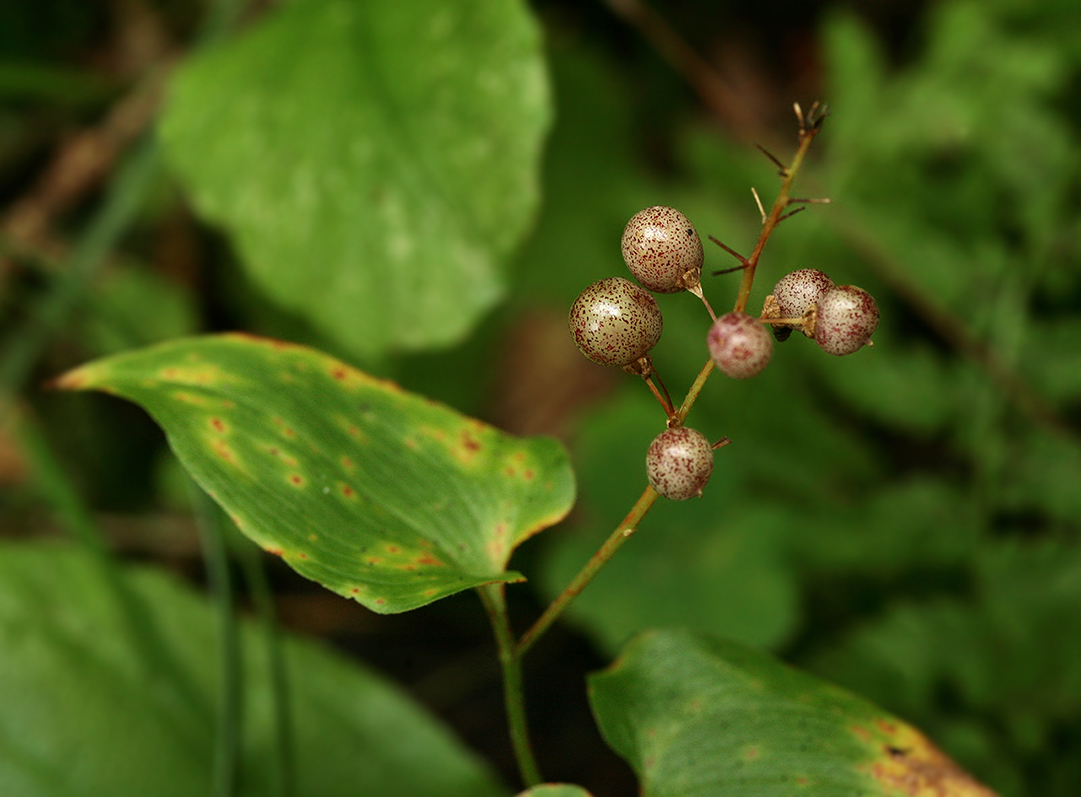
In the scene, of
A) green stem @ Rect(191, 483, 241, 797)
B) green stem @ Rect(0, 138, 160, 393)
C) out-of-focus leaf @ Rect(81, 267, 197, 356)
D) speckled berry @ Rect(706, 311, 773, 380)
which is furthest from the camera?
out-of-focus leaf @ Rect(81, 267, 197, 356)

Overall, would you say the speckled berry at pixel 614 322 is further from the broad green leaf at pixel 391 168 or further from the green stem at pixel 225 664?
the broad green leaf at pixel 391 168

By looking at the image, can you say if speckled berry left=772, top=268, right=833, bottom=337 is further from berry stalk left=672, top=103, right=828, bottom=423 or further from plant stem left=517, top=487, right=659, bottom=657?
plant stem left=517, top=487, right=659, bottom=657

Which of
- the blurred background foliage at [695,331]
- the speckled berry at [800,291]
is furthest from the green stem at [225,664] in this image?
the speckled berry at [800,291]

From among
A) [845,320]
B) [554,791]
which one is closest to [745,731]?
[554,791]

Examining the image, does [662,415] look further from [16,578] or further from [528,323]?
[16,578]

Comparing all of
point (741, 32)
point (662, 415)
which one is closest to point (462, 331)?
point (662, 415)

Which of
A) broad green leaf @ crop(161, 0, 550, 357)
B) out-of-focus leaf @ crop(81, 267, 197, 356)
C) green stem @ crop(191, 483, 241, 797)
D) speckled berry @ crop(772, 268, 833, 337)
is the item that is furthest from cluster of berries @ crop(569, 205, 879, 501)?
out-of-focus leaf @ crop(81, 267, 197, 356)

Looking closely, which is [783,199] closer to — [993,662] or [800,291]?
[800,291]
